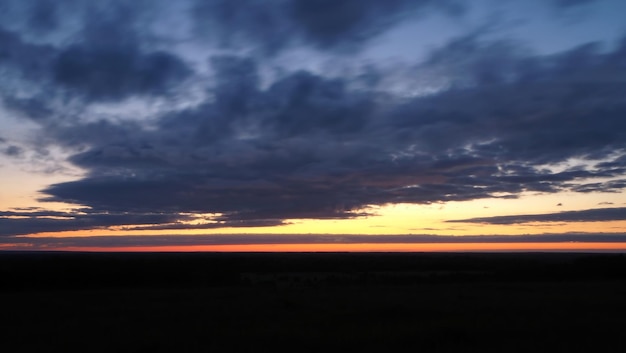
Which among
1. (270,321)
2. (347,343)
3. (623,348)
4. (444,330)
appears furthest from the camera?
(270,321)

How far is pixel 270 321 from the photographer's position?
20.5 metres

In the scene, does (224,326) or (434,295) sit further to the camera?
(434,295)

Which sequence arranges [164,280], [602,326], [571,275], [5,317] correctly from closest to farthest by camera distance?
[602,326] → [5,317] → [164,280] → [571,275]

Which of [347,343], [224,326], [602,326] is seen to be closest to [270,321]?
[224,326]

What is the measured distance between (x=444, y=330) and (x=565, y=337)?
Answer: 3.43 metres

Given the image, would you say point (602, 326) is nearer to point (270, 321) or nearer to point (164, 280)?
point (270, 321)

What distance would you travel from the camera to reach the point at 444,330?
56.8 ft

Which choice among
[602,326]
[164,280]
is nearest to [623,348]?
[602,326]

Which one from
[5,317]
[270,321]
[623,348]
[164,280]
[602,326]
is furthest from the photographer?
[164,280]

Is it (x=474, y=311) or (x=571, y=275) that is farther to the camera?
(x=571, y=275)

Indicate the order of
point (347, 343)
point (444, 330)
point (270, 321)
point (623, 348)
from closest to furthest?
1. point (623, 348)
2. point (347, 343)
3. point (444, 330)
4. point (270, 321)

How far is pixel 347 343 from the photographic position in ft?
52.1

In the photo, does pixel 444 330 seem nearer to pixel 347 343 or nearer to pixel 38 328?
pixel 347 343

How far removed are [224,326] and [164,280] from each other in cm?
3158
